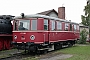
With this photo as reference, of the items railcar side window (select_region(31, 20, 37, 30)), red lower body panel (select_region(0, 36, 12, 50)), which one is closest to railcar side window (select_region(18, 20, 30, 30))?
railcar side window (select_region(31, 20, 37, 30))

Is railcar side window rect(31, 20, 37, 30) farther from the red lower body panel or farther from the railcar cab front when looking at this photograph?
the red lower body panel

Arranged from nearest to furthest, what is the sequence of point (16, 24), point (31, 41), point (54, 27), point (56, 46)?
point (31, 41) < point (16, 24) < point (54, 27) < point (56, 46)

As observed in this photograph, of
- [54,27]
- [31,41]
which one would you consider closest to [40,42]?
[31,41]

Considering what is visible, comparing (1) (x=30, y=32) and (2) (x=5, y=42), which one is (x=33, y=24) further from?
(2) (x=5, y=42)

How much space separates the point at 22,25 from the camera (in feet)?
53.0

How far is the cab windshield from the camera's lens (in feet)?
51.9

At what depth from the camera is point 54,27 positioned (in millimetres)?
17906

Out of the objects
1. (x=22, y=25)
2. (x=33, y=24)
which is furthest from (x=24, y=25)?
(x=33, y=24)

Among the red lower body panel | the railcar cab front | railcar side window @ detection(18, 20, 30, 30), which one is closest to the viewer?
the railcar cab front

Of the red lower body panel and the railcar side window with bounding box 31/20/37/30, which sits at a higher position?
the railcar side window with bounding box 31/20/37/30

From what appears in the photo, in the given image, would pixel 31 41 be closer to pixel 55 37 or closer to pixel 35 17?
pixel 35 17

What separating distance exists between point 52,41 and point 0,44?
439 cm

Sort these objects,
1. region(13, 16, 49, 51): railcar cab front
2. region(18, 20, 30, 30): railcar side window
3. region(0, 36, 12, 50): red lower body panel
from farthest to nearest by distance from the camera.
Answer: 1. region(0, 36, 12, 50): red lower body panel
2. region(18, 20, 30, 30): railcar side window
3. region(13, 16, 49, 51): railcar cab front

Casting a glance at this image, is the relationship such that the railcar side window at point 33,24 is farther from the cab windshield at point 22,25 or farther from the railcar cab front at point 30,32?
the cab windshield at point 22,25
